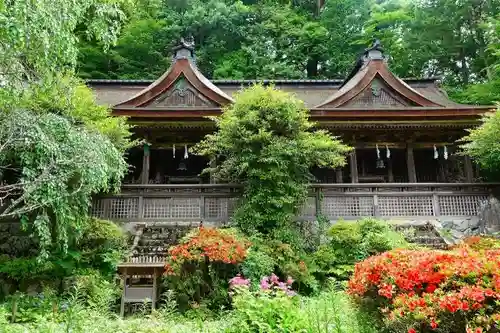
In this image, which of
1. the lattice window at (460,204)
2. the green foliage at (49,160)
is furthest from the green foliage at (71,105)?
the lattice window at (460,204)

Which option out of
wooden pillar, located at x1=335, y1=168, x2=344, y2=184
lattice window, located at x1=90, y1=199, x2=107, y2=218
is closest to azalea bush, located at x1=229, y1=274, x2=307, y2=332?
lattice window, located at x1=90, y1=199, x2=107, y2=218

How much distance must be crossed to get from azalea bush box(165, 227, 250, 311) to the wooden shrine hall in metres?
3.45

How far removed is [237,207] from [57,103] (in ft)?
17.0

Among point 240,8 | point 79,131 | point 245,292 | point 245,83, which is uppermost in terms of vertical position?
point 240,8

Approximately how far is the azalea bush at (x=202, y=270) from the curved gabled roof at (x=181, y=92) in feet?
22.5

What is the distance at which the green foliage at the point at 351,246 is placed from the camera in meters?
10.1

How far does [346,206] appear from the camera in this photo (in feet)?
41.2

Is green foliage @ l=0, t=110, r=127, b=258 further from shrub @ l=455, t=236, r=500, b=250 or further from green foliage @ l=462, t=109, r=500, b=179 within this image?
green foliage @ l=462, t=109, r=500, b=179

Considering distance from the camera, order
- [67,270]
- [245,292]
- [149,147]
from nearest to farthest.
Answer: [245,292], [67,270], [149,147]

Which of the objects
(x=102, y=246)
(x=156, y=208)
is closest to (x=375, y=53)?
(x=156, y=208)

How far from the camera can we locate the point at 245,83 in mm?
21375

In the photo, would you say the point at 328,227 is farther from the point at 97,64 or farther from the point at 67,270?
the point at 97,64

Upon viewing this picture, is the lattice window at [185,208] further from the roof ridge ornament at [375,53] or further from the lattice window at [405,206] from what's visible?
the roof ridge ornament at [375,53]

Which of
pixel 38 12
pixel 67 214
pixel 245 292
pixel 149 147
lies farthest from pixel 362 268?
pixel 149 147
